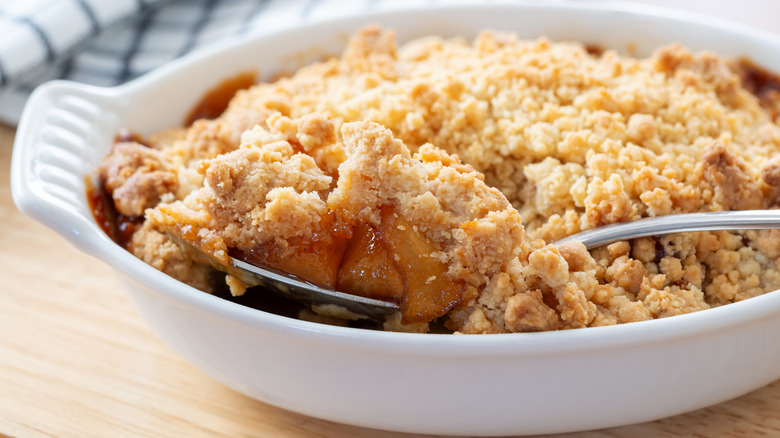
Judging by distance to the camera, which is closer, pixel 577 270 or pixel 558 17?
pixel 577 270

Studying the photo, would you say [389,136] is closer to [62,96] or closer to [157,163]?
[157,163]

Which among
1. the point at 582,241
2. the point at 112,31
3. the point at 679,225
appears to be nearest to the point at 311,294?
the point at 582,241

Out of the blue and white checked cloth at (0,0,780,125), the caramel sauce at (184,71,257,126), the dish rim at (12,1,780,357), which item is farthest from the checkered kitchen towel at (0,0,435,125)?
the dish rim at (12,1,780,357)

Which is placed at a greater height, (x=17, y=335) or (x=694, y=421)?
(x=694, y=421)

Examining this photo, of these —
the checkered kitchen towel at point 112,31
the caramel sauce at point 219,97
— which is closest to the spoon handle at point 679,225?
the caramel sauce at point 219,97

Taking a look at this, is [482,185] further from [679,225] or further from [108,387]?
[108,387]

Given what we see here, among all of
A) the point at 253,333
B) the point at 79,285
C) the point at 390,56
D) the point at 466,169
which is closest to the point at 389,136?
the point at 466,169

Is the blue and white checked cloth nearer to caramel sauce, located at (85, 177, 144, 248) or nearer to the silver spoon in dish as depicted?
caramel sauce, located at (85, 177, 144, 248)
